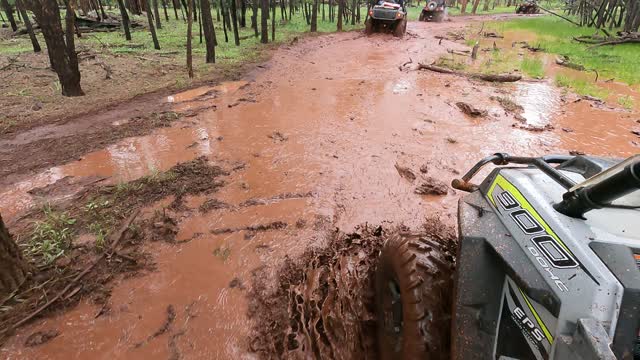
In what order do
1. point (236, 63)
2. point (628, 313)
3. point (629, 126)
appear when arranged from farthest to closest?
1. point (236, 63)
2. point (629, 126)
3. point (628, 313)

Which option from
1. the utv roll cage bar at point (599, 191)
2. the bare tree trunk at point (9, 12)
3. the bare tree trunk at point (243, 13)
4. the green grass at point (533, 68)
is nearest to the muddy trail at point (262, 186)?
the green grass at point (533, 68)

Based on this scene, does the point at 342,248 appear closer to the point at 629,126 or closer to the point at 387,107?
the point at 387,107

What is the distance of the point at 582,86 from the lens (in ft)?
27.9

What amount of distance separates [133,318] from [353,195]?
252 cm

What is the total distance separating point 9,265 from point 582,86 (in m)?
10.7

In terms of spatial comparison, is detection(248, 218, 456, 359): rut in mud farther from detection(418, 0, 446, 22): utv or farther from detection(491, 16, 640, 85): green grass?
detection(418, 0, 446, 22): utv

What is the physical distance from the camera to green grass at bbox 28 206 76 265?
3070 mm

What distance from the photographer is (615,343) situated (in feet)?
3.33

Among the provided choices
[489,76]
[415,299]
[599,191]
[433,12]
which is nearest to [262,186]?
[415,299]

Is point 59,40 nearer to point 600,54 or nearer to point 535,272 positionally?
point 535,272

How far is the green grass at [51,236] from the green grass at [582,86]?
9.75 meters

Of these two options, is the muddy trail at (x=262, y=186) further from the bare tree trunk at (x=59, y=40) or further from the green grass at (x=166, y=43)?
the green grass at (x=166, y=43)

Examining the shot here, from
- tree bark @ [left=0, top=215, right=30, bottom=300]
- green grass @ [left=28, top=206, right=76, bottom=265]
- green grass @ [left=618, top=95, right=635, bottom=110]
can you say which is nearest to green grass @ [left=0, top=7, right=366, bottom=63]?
green grass @ [left=28, top=206, right=76, bottom=265]

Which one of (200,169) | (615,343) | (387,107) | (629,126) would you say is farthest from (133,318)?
(629,126)
